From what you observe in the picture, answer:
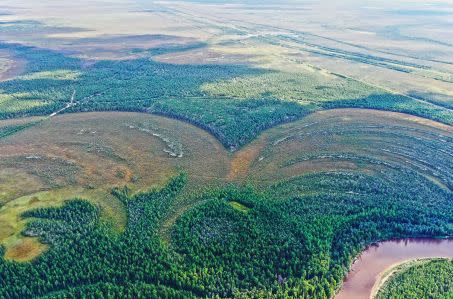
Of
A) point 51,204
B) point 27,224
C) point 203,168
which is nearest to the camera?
point 27,224

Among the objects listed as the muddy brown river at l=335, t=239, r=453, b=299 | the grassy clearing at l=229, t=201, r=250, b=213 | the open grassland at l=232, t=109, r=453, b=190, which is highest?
the open grassland at l=232, t=109, r=453, b=190

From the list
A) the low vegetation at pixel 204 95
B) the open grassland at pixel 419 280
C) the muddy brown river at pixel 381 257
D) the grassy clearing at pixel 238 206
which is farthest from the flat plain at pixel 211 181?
the open grassland at pixel 419 280

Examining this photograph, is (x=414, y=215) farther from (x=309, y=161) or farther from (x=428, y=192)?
(x=309, y=161)

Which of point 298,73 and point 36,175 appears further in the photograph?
point 298,73

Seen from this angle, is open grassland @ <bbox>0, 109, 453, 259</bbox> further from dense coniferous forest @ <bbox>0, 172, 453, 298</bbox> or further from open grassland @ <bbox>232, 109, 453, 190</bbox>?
dense coniferous forest @ <bbox>0, 172, 453, 298</bbox>

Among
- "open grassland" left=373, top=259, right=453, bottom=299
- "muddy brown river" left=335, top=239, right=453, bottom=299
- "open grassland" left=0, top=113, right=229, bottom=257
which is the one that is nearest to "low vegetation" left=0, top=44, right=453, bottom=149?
"open grassland" left=0, top=113, right=229, bottom=257

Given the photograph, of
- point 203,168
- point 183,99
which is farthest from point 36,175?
point 183,99

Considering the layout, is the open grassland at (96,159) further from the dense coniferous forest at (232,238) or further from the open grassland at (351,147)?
the open grassland at (351,147)
